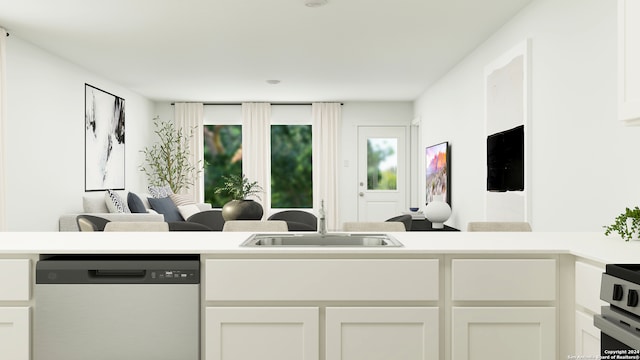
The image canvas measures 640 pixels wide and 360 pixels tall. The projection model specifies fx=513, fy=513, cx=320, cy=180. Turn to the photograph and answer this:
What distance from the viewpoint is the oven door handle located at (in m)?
1.39

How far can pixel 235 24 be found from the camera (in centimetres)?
482

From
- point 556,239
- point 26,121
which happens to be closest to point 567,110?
point 556,239

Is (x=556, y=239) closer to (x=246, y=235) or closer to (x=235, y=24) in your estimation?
(x=246, y=235)

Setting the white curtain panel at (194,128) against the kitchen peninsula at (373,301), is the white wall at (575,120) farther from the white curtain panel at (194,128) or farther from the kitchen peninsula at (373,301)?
the white curtain panel at (194,128)

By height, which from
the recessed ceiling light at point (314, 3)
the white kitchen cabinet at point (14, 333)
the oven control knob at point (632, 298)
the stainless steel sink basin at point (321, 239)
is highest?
the recessed ceiling light at point (314, 3)

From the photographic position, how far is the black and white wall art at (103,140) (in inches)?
269

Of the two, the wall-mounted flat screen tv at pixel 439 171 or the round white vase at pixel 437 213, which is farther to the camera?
the wall-mounted flat screen tv at pixel 439 171

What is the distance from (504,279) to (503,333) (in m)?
0.22

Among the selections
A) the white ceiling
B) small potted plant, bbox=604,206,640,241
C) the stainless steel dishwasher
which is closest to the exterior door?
the white ceiling

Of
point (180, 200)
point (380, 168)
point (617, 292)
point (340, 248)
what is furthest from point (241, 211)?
point (380, 168)

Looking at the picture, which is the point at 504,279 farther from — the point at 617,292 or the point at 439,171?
the point at 439,171

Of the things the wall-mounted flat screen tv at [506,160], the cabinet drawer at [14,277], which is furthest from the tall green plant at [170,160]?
the cabinet drawer at [14,277]

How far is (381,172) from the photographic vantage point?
9.90 meters

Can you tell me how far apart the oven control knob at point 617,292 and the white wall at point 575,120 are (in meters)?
1.52
